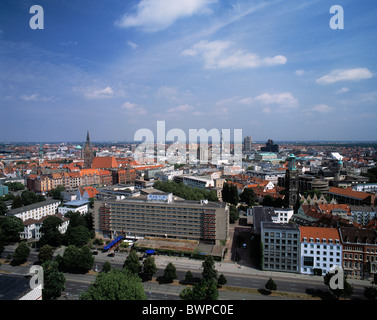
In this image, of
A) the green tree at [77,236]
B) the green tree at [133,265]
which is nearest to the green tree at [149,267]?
the green tree at [133,265]

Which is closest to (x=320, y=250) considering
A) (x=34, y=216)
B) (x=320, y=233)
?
(x=320, y=233)

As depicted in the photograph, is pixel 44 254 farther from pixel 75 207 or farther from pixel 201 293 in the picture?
pixel 201 293

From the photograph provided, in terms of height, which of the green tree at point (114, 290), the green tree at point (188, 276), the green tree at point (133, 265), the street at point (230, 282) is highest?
the green tree at point (114, 290)

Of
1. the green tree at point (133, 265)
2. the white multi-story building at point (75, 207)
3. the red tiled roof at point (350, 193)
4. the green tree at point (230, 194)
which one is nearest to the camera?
the green tree at point (133, 265)

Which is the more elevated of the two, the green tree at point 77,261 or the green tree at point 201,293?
the green tree at point 201,293

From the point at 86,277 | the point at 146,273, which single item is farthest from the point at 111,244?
the point at 146,273

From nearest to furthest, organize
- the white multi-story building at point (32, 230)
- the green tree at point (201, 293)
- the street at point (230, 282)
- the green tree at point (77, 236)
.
→ the green tree at point (201, 293) < the street at point (230, 282) < the green tree at point (77, 236) < the white multi-story building at point (32, 230)

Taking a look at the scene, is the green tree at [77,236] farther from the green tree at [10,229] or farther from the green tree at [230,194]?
the green tree at [230,194]
